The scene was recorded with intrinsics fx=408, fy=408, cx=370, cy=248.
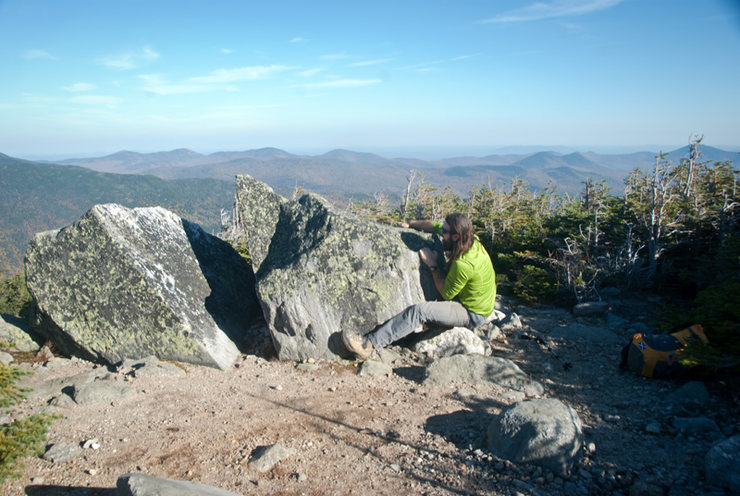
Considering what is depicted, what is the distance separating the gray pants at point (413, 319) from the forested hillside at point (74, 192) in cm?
11185

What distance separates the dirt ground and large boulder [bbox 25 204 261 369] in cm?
48

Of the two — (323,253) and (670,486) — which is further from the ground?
(323,253)

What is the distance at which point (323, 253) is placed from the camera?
24.7ft

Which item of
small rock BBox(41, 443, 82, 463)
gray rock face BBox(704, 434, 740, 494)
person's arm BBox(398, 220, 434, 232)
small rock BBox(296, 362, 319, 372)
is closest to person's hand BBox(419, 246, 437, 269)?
person's arm BBox(398, 220, 434, 232)

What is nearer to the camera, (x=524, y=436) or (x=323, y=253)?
(x=524, y=436)

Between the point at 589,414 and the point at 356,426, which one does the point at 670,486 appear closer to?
the point at 589,414

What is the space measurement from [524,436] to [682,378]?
3.52 meters

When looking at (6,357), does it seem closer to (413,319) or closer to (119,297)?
(119,297)

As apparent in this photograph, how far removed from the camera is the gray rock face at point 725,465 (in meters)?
3.99

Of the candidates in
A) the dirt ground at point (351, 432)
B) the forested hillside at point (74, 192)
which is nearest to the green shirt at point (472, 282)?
the dirt ground at point (351, 432)

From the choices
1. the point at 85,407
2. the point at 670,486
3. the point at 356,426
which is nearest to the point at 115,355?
the point at 85,407

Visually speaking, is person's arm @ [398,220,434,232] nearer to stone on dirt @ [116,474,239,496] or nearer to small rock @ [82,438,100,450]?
stone on dirt @ [116,474,239,496]

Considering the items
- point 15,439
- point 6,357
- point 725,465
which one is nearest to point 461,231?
point 725,465

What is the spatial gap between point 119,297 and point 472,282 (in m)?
6.42
